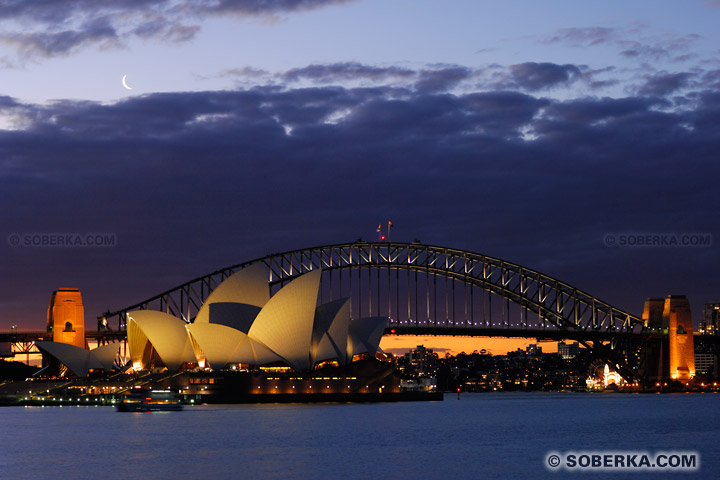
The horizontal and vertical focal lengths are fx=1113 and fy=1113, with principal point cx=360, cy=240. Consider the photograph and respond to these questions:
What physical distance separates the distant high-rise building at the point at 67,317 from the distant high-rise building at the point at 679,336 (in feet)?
230

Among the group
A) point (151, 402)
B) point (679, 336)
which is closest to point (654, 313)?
point (679, 336)

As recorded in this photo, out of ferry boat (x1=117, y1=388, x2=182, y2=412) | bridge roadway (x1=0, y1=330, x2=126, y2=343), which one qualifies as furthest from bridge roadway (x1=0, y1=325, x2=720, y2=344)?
ferry boat (x1=117, y1=388, x2=182, y2=412)

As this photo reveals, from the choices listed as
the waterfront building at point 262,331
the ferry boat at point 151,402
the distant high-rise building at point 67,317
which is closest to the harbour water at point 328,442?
the ferry boat at point 151,402

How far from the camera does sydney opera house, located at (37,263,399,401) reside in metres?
99.7

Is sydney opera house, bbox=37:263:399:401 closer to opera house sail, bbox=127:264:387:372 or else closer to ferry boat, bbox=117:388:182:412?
opera house sail, bbox=127:264:387:372

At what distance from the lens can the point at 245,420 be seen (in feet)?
245

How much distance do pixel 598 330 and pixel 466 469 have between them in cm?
9498

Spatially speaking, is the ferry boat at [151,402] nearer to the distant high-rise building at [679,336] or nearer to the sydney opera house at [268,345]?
the sydney opera house at [268,345]

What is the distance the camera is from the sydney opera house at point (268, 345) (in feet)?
327

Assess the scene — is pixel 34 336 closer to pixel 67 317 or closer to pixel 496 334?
pixel 67 317

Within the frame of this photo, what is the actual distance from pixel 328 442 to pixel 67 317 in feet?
267

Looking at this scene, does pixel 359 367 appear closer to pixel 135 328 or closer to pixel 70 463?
pixel 135 328

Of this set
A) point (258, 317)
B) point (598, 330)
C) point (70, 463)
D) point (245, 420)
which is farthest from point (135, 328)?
point (70, 463)

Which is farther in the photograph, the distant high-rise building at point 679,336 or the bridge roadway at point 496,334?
the distant high-rise building at point 679,336
